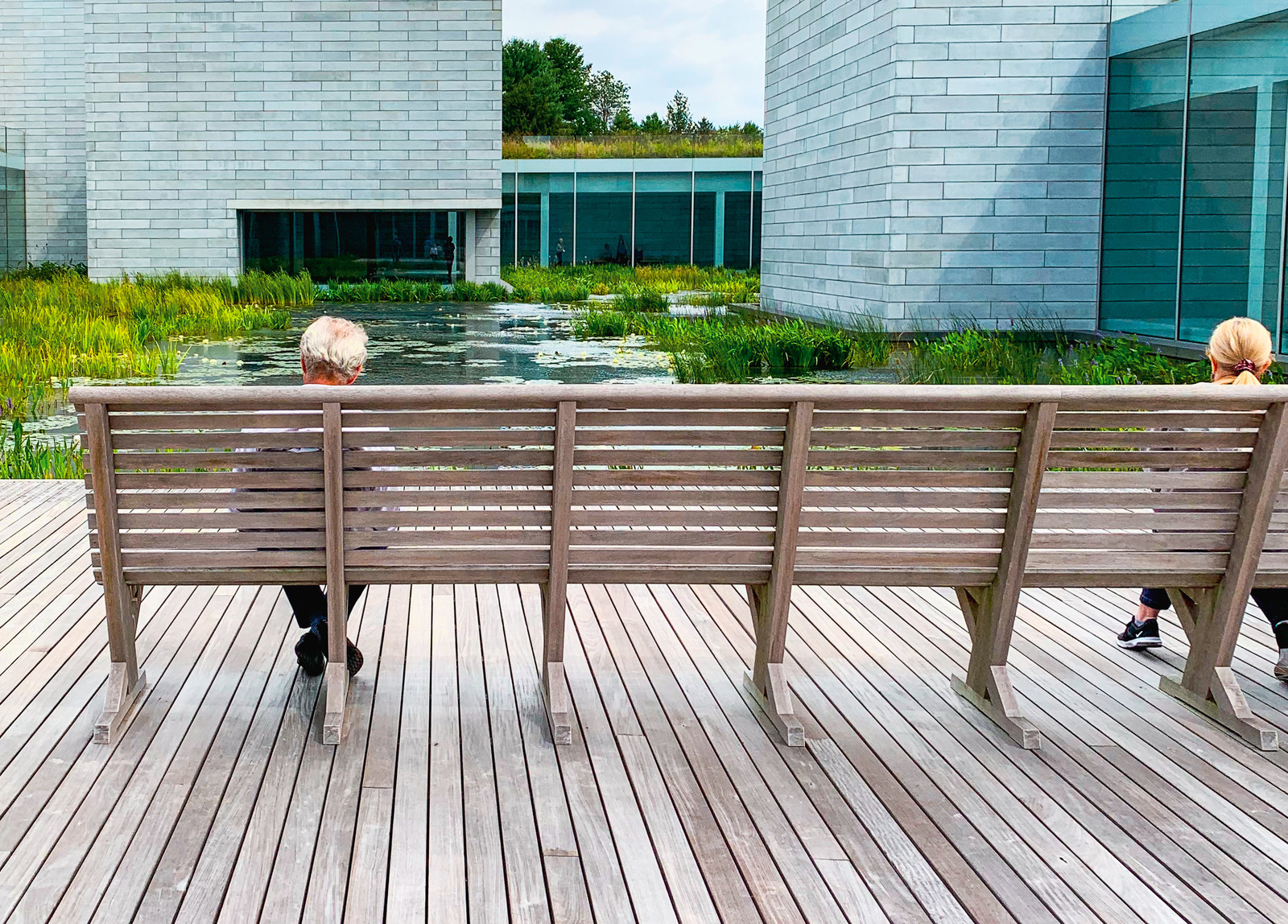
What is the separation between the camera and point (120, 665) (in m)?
3.28

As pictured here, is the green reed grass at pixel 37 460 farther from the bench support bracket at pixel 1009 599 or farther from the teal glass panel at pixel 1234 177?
the teal glass panel at pixel 1234 177

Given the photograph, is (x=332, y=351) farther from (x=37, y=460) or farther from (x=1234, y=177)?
(x=1234, y=177)

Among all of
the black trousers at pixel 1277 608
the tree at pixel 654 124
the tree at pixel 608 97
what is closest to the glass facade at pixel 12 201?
the black trousers at pixel 1277 608

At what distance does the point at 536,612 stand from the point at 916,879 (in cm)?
201

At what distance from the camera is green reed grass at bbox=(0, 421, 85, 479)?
6738 millimetres

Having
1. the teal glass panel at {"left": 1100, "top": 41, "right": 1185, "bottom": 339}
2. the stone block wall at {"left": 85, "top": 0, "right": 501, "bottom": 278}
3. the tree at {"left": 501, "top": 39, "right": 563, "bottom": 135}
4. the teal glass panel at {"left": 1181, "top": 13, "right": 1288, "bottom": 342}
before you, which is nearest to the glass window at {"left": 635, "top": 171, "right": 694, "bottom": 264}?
the stone block wall at {"left": 85, "top": 0, "right": 501, "bottom": 278}

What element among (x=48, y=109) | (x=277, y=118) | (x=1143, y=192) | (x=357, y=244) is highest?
(x=48, y=109)

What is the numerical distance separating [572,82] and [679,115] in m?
8.65

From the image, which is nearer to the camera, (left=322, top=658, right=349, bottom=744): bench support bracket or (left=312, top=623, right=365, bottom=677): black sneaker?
(left=322, top=658, right=349, bottom=744): bench support bracket

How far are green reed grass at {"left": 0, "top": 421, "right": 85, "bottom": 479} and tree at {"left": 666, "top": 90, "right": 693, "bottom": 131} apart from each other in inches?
1919

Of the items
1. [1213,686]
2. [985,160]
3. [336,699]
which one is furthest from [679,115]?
[336,699]

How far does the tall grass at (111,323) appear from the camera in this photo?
10.1 meters

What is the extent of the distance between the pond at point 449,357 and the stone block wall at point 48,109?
13197 mm

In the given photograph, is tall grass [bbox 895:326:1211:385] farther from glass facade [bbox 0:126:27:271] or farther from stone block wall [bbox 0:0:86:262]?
stone block wall [bbox 0:0:86:262]
